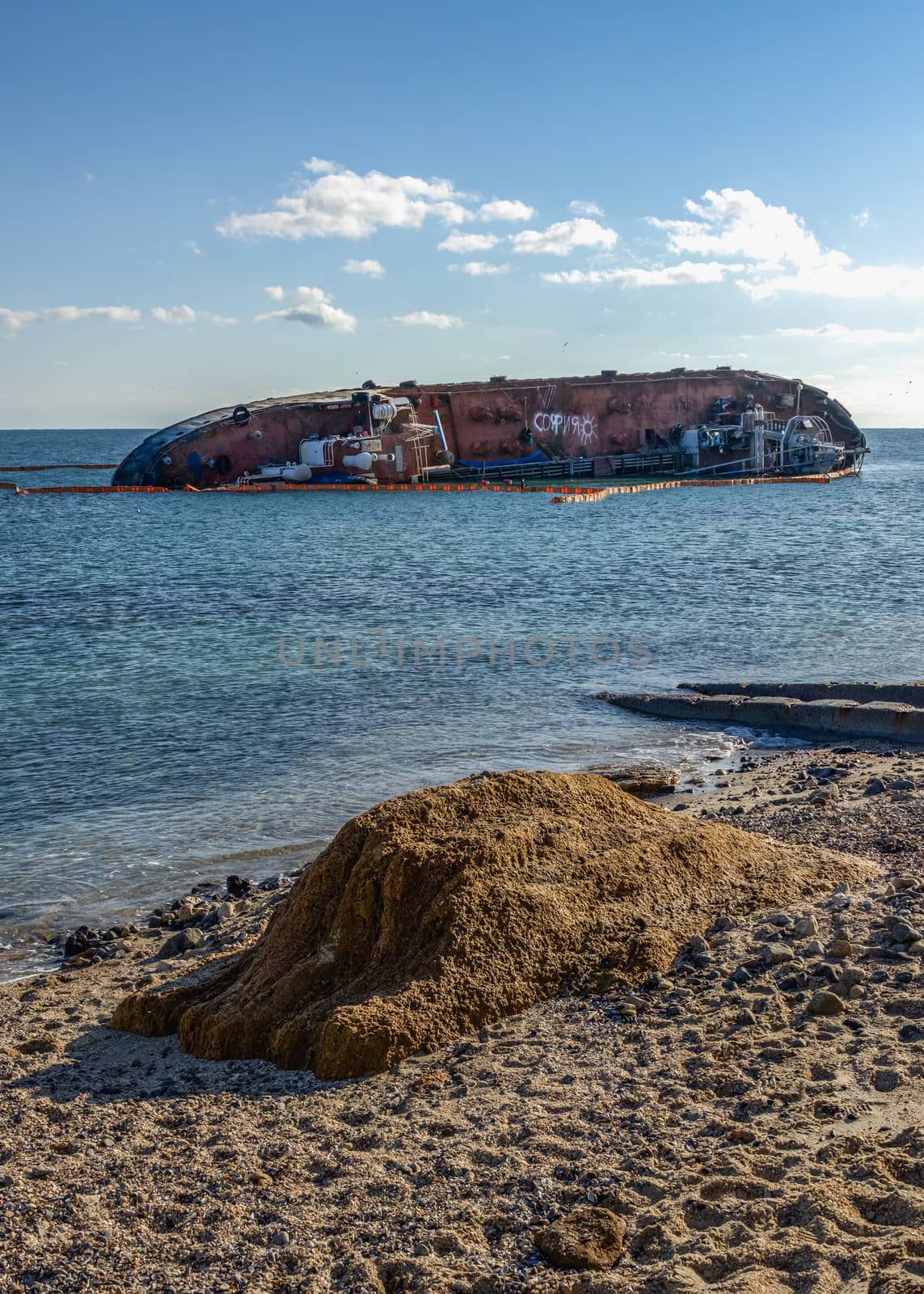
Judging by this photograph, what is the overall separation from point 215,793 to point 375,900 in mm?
6102

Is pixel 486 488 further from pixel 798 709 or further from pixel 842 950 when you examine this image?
pixel 842 950

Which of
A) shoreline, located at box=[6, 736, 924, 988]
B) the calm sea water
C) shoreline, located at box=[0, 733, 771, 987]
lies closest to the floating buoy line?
the calm sea water

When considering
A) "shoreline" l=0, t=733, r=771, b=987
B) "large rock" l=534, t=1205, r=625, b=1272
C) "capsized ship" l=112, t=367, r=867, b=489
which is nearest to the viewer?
"large rock" l=534, t=1205, r=625, b=1272

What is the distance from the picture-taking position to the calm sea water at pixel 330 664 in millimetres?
10344

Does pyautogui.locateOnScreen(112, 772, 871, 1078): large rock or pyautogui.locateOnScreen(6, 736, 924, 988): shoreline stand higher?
pyautogui.locateOnScreen(112, 772, 871, 1078): large rock

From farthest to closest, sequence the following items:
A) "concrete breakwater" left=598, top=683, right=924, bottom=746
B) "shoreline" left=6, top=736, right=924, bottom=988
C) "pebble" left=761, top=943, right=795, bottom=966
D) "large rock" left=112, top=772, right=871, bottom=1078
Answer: "concrete breakwater" left=598, top=683, right=924, bottom=746, "shoreline" left=6, top=736, right=924, bottom=988, "pebble" left=761, top=943, right=795, bottom=966, "large rock" left=112, top=772, right=871, bottom=1078

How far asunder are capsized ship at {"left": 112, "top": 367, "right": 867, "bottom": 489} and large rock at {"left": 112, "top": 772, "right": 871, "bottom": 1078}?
182 feet

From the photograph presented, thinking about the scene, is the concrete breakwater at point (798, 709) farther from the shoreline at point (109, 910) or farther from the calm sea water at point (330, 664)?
the shoreline at point (109, 910)

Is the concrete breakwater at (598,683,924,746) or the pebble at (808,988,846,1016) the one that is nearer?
the pebble at (808,988,846,1016)

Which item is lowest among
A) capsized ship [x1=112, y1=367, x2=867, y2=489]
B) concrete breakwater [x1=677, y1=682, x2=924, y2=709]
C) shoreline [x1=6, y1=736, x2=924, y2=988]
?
shoreline [x1=6, y1=736, x2=924, y2=988]

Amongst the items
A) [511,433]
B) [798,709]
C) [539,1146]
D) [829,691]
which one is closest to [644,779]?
[798,709]

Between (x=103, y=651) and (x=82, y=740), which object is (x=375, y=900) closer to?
(x=82, y=740)

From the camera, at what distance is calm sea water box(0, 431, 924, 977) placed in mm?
10344

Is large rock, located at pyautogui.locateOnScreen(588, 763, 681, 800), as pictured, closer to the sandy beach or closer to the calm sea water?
the calm sea water
